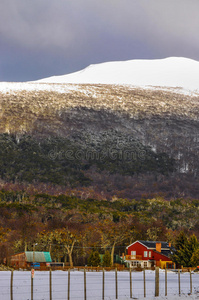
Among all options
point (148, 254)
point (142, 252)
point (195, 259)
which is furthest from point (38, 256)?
point (195, 259)

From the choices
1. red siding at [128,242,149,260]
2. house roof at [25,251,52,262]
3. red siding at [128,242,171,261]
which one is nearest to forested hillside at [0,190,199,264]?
red siding at [128,242,149,260]

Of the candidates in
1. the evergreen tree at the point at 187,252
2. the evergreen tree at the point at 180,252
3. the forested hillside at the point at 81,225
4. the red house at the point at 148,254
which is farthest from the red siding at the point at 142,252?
the evergreen tree at the point at 187,252

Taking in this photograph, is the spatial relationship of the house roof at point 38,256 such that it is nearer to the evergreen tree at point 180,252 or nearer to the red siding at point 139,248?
the red siding at point 139,248

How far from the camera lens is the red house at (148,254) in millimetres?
103812

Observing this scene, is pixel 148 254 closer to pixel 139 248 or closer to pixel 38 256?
pixel 139 248

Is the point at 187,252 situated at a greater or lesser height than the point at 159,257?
greater

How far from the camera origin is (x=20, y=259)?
99.2 m

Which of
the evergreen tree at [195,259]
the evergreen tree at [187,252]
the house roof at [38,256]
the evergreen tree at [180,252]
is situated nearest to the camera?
the evergreen tree at [195,259]

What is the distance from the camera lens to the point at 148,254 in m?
106

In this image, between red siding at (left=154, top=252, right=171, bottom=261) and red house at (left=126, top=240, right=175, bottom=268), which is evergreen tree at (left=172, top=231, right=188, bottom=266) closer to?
red house at (left=126, top=240, right=175, bottom=268)

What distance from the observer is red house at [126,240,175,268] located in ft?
341

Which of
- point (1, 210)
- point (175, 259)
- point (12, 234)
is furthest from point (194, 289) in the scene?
point (1, 210)

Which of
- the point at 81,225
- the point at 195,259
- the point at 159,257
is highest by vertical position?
the point at 81,225

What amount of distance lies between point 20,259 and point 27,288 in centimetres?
6732
